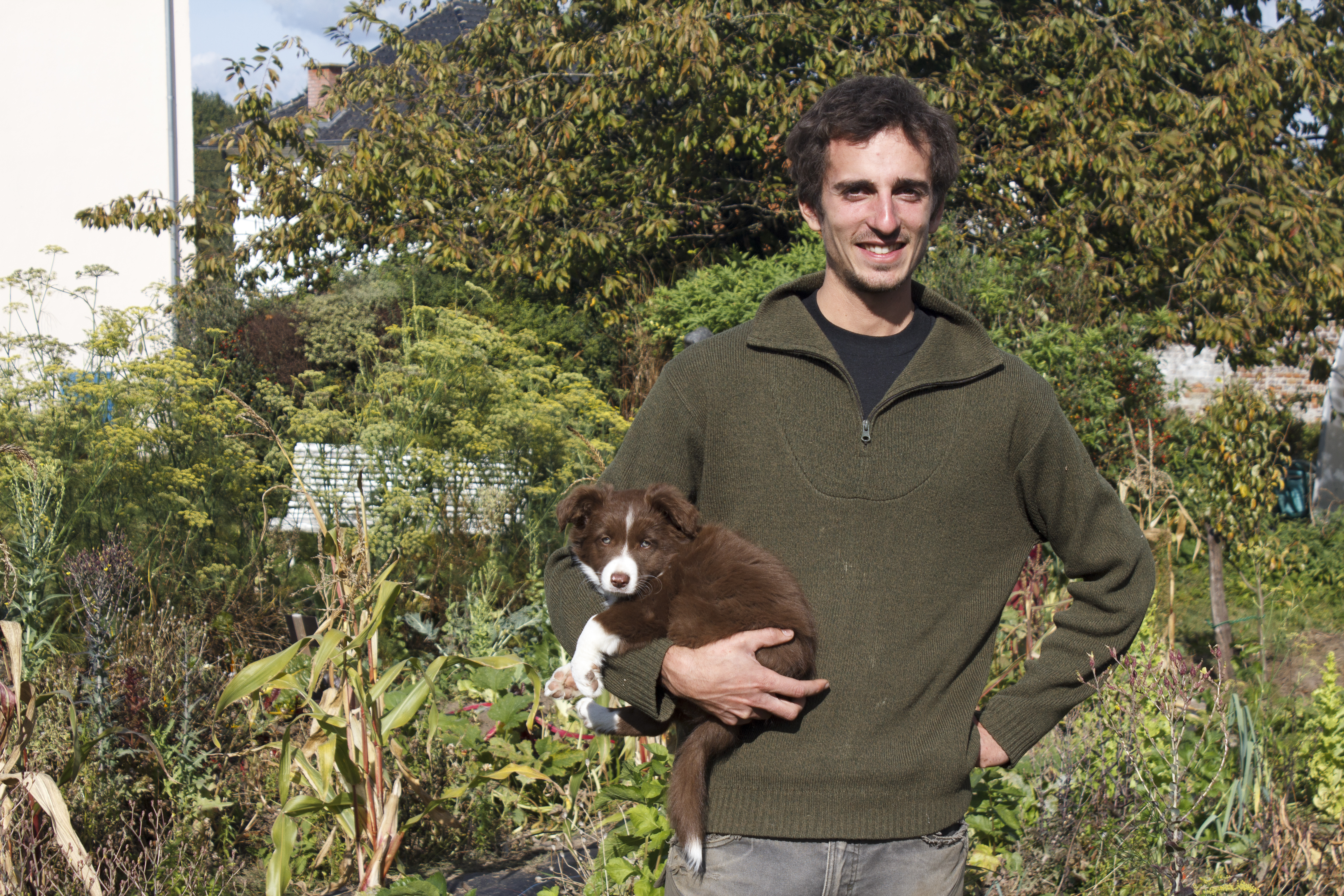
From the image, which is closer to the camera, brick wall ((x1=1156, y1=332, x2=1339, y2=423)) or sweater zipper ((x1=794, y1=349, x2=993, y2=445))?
sweater zipper ((x1=794, y1=349, x2=993, y2=445))

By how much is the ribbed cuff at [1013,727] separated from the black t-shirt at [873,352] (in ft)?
2.47

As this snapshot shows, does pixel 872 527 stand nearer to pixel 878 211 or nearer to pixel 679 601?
pixel 679 601

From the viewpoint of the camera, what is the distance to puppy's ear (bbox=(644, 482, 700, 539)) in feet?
7.24

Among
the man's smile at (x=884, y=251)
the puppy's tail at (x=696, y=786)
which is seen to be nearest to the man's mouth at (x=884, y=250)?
the man's smile at (x=884, y=251)

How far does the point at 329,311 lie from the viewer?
12.9m

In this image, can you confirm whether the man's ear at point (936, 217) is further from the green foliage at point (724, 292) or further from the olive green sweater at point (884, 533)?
the green foliage at point (724, 292)

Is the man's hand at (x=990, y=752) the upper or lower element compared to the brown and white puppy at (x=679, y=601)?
lower

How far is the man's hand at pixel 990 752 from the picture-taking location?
2.22 meters

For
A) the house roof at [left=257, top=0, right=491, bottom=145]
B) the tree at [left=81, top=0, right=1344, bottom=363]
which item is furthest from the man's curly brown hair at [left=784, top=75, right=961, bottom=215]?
the house roof at [left=257, top=0, right=491, bottom=145]

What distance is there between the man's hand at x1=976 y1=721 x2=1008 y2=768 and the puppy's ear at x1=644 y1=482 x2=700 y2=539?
2.54ft

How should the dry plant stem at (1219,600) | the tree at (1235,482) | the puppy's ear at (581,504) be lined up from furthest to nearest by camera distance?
the tree at (1235,482) < the dry plant stem at (1219,600) < the puppy's ear at (581,504)

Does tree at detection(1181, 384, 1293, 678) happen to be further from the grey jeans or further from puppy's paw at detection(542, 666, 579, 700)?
the grey jeans

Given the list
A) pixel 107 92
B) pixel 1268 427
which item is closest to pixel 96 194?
pixel 107 92

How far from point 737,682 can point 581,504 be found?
785mm
